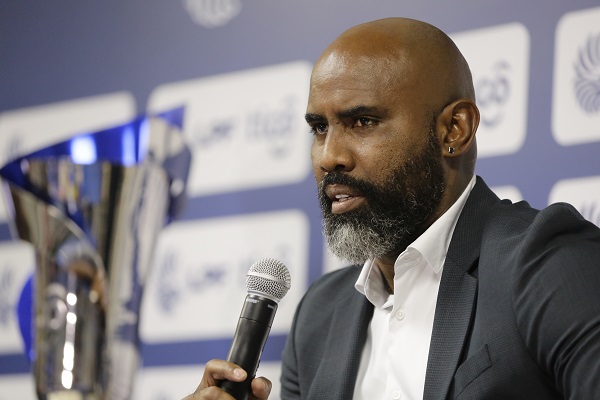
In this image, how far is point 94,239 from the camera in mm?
2146

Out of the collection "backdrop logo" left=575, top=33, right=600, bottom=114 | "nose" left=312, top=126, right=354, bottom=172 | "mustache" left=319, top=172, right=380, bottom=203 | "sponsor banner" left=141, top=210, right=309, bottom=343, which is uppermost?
"backdrop logo" left=575, top=33, right=600, bottom=114

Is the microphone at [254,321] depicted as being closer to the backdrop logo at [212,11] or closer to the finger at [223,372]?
the finger at [223,372]

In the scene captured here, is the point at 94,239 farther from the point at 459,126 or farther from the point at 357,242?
the point at 459,126

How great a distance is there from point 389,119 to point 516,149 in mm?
451

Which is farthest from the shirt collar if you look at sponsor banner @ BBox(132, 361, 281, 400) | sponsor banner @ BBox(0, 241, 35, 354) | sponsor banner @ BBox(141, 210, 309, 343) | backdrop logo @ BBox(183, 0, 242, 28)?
sponsor banner @ BBox(0, 241, 35, 354)

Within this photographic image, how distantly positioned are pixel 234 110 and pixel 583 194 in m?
0.98

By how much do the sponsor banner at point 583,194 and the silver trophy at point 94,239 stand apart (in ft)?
2.99

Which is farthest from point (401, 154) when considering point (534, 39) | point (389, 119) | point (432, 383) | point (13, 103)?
point (13, 103)

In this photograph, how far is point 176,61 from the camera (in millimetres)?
2564

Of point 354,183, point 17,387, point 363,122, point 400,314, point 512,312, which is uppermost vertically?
point 363,122

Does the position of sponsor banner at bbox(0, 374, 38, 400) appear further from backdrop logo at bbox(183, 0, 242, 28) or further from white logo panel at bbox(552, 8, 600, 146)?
white logo panel at bbox(552, 8, 600, 146)

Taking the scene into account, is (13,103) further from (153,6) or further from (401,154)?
(401,154)

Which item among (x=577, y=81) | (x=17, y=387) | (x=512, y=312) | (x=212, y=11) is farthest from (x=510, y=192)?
(x=17, y=387)

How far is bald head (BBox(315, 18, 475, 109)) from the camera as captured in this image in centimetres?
160
